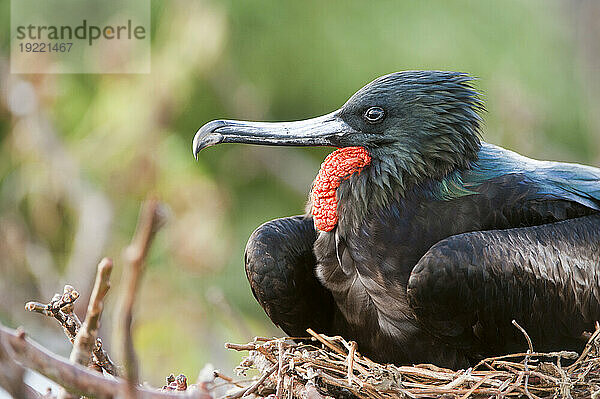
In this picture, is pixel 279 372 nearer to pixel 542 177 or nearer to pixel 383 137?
pixel 383 137

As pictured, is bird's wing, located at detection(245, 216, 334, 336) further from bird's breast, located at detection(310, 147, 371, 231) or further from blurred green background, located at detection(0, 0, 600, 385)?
blurred green background, located at detection(0, 0, 600, 385)

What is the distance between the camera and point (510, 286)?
2326 millimetres

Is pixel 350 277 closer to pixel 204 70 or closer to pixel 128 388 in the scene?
pixel 128 388

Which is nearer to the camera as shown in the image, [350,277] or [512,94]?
[350,277]

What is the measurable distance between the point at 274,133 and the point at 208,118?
5.08 metres

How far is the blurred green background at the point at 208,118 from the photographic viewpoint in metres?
5.63

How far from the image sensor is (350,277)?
8.59 feet

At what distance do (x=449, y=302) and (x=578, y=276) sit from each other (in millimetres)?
462

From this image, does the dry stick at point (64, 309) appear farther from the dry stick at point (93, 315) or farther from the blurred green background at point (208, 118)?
the blurred green background at point (208, 118)

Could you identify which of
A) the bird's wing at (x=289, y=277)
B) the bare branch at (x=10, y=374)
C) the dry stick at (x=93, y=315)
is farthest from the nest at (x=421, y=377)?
the bare branch at (x=10, y=374)

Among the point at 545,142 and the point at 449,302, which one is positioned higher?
the point at 545,142

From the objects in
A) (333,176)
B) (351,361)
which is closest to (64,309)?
(351,361)

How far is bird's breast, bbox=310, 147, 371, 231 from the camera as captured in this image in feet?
8.61

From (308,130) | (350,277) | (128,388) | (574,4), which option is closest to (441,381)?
(350,277)
